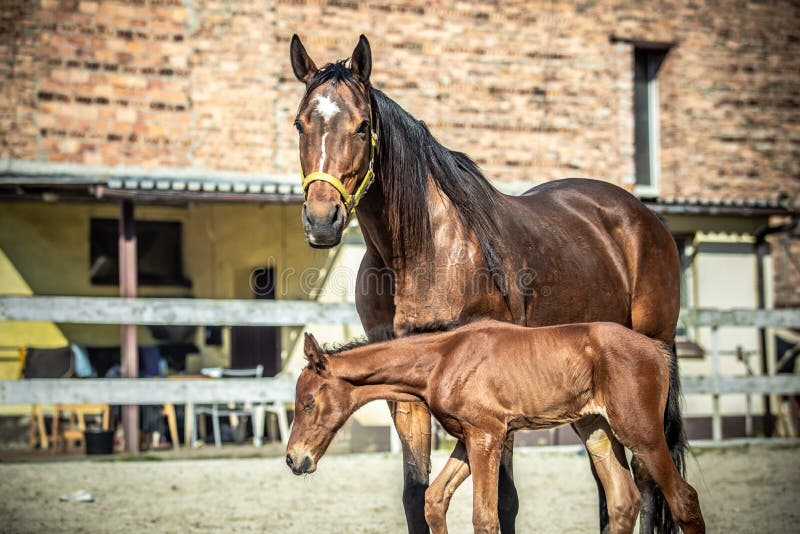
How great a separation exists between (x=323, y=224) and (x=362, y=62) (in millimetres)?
953

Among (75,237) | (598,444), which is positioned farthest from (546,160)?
(598,444)

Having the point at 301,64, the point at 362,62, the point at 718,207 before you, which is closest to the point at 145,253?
the point at 718,207

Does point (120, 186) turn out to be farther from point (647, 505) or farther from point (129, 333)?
point (647, 505)

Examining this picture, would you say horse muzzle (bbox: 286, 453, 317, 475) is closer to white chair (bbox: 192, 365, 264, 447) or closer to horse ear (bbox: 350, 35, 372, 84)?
horse ear (bbox: 350, 35, 372, 84)

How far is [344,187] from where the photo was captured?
13.7 ft

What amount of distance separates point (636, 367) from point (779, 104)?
11789 millimetres

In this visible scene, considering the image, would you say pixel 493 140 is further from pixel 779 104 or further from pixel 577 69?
pixel 779 104

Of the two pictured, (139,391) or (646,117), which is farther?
(646,117)

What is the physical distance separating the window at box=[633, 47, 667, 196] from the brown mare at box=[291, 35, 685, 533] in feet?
31.0

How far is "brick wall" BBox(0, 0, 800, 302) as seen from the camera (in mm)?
11586

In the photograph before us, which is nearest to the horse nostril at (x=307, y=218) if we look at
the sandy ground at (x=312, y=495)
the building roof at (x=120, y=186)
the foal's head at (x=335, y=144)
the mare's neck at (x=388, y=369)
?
the foal's head at (x=335, y=144)

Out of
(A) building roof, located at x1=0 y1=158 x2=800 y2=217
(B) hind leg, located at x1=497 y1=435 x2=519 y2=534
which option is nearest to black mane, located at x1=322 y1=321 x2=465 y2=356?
(B) hind leg, located at x1=497 y1=435 x2=519 y2=534

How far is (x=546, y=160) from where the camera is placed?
1312 centimetres

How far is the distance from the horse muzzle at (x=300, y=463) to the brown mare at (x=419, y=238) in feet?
1.88
